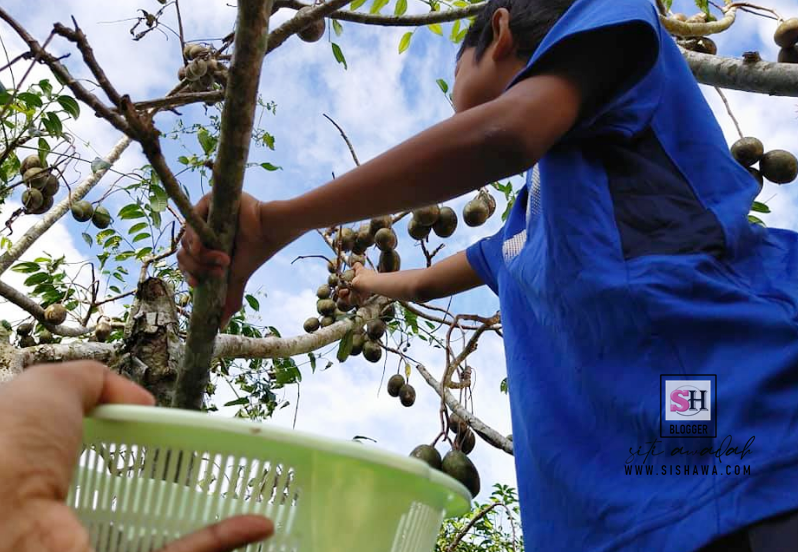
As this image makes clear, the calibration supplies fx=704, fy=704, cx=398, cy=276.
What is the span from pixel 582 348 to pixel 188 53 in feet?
8.10

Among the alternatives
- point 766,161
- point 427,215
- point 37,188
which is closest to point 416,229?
point 427,215

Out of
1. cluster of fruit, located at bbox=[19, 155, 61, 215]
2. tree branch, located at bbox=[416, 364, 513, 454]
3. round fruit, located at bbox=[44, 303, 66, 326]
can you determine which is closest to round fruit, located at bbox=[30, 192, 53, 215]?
cluster of fruit, located at bbox=[19, 155, 61, 215]

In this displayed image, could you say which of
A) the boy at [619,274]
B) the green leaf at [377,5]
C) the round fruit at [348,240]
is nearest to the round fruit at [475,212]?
the round fruit at [348,240]

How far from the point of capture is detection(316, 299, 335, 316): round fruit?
3.13 metres

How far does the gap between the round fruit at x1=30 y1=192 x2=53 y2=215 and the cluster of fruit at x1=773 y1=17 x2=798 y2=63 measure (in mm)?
3277

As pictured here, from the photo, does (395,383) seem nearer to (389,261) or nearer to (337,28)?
(389,261)

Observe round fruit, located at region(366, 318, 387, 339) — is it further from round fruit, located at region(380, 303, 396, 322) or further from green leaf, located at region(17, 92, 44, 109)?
green leaf, located at region(17, 92, 44, 109)

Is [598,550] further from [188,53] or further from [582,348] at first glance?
[188,53]

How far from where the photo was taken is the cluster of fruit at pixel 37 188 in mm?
3195

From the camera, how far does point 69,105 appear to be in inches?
108

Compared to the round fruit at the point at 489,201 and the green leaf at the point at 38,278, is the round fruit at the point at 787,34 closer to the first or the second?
the round fruit at the point at 489,201

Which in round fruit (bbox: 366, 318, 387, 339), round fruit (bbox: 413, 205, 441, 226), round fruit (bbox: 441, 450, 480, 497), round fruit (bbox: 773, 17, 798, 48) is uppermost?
round fruit (bbox: 773, 17, 798, 48)

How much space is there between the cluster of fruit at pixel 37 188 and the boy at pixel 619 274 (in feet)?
8.62

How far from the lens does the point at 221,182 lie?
0.92m
